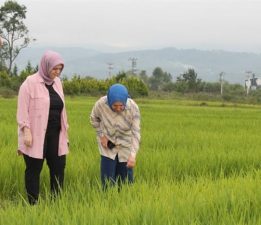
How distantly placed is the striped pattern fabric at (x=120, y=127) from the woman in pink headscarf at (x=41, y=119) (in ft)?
0.98

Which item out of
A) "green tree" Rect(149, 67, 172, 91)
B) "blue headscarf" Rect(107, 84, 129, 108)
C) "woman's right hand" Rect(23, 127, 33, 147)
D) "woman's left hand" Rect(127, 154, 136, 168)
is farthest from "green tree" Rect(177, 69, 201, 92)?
"woman's right hand" Rect(23, 127, 33, 147)

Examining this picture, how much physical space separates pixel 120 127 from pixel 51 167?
0.59 m

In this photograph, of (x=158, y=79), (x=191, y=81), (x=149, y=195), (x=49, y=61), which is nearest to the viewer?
(x=149, y=195)

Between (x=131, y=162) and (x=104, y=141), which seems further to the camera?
(x=104, y=141)

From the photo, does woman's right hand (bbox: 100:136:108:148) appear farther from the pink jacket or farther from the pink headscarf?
the pink headscarf

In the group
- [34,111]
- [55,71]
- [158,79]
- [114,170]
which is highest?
[158,79]

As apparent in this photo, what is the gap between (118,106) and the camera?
359 centimetres

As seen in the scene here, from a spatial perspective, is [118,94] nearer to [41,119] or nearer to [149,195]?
[41,119]

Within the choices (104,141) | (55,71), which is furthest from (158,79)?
(55,71)

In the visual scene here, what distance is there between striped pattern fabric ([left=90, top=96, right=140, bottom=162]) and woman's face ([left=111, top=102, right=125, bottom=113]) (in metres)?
0.08

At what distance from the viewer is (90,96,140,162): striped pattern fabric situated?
12.2 feet

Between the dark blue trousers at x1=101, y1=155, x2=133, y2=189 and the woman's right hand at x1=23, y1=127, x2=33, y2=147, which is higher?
the woman's right hand at x1=23, y1=127, x2=33, y2=147

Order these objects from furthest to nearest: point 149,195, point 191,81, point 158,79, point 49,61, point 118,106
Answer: point 158,79, point 191,81, point 118,106, point 49,61, point 149,195

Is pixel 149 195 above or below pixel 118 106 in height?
below
